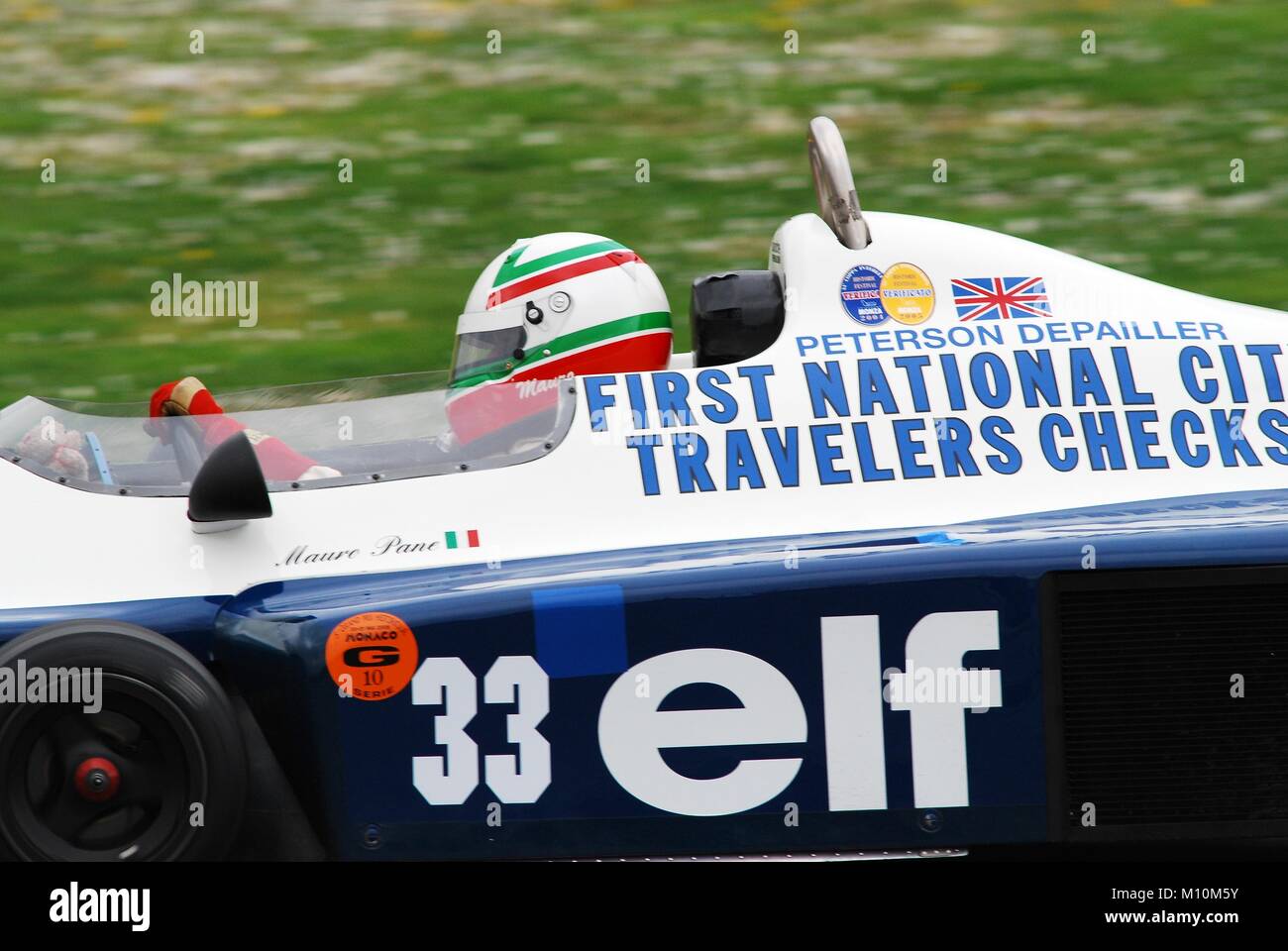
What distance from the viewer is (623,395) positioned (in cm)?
430

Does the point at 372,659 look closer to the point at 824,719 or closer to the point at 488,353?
the point at 824,719

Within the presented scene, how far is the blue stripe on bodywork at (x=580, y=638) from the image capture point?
3.83m

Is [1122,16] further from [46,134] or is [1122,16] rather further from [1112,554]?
[1112,554]

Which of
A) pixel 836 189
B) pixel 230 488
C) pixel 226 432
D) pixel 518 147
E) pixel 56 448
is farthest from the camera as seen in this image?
pixel 518 147

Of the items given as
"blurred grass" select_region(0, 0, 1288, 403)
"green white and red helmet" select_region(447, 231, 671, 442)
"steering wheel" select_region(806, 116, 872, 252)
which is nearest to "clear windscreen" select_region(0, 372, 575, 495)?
"green white and red helmet" select_region(447, 231, 671, 442)

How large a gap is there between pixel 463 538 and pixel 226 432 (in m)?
0.77

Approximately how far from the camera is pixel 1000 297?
4473 millimetres

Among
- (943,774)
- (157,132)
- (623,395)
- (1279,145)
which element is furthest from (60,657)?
(1279,145)

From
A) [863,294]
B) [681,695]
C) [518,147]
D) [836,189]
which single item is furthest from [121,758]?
[518,147]

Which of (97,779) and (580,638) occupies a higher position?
(580,638)

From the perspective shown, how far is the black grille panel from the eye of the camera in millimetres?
3838

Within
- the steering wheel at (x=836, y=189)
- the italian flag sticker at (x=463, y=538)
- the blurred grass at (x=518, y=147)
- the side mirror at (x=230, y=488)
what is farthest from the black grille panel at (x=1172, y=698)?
the blurred grass at (x=518, y=147)

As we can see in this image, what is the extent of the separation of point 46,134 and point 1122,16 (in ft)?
25.0
